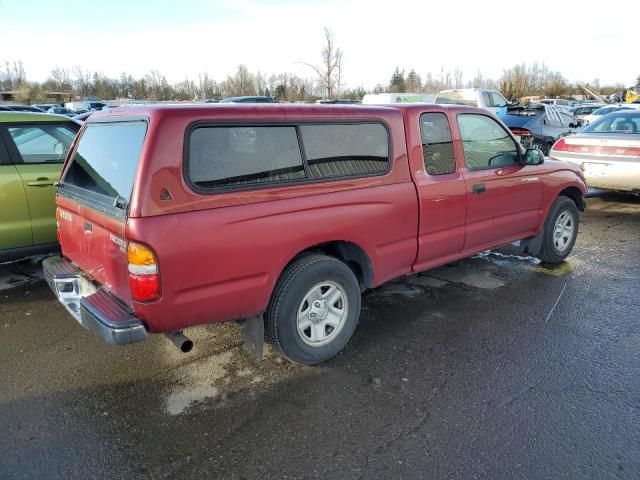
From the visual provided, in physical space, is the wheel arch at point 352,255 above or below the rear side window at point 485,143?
below

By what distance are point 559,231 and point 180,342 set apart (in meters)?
4.52

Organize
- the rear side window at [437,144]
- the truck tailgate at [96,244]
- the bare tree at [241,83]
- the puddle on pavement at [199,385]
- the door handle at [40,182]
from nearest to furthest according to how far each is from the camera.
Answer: the truck tailgate at [96,244], the puddle on pavement at [199,385], the rear side window at [437,144], the door handle at [40,182], the bare tree at [241,83]

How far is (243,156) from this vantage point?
3053mm

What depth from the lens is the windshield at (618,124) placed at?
8.46 meters

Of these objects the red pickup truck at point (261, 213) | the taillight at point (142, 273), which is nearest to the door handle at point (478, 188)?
the red pickup truck at point (261, 213)

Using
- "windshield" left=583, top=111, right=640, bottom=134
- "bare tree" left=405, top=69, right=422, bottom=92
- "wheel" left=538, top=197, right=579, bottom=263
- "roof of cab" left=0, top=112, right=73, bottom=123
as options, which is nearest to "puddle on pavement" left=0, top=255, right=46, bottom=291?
"roof of cab" left=0, top=112, right=73, bottom=123

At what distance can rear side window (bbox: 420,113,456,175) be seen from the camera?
4098 mm

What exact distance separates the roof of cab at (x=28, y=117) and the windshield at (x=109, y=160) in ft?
5.91

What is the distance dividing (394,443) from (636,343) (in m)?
2.35

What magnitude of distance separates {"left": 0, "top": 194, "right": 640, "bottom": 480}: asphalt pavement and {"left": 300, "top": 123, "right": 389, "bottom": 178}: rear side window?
136cm

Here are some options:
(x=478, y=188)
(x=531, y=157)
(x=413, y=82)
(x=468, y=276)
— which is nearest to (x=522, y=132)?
(x=531, y=157)

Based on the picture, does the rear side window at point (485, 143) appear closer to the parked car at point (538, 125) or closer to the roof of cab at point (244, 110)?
the roof of cab at point (244, 110)

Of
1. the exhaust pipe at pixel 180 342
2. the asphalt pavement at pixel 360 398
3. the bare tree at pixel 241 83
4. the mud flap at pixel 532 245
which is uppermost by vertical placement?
the bare tree at pixel 241 83

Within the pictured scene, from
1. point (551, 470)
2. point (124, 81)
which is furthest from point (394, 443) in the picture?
point (124, 81)
